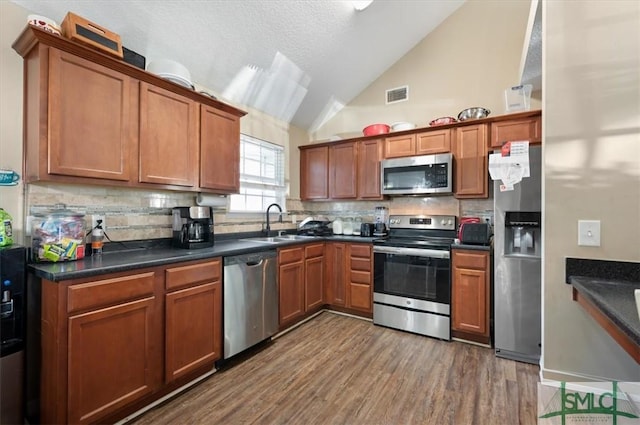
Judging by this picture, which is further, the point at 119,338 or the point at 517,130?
the point at 517,130

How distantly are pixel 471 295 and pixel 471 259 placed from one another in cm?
34

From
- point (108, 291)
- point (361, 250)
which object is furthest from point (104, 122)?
point (361, 250)

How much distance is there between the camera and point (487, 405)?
5.87ft

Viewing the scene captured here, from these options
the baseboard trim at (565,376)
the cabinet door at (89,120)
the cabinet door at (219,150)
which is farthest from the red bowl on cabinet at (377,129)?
the baseboard trim at (565,376)

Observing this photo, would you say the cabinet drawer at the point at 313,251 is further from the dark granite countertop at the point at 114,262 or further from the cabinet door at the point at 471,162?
the cabinet door at the point at 471,162

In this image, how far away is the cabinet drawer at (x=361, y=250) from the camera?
328 cm

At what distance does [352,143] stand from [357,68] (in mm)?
970

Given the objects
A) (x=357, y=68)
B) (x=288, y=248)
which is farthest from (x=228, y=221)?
(x=357, y=68)

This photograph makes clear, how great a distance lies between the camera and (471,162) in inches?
120

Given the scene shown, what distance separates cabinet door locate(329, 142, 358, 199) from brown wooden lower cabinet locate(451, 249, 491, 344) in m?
1.56

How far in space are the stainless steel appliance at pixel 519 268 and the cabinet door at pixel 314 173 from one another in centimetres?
215

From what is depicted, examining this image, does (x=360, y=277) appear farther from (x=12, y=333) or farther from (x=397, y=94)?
(x=12, y=333)

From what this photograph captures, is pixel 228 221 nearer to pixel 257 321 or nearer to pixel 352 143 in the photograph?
pixel 257 321

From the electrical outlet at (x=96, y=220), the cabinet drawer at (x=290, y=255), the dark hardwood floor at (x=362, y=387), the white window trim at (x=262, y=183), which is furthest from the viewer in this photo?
the white window trim at (x=262, y=183)
